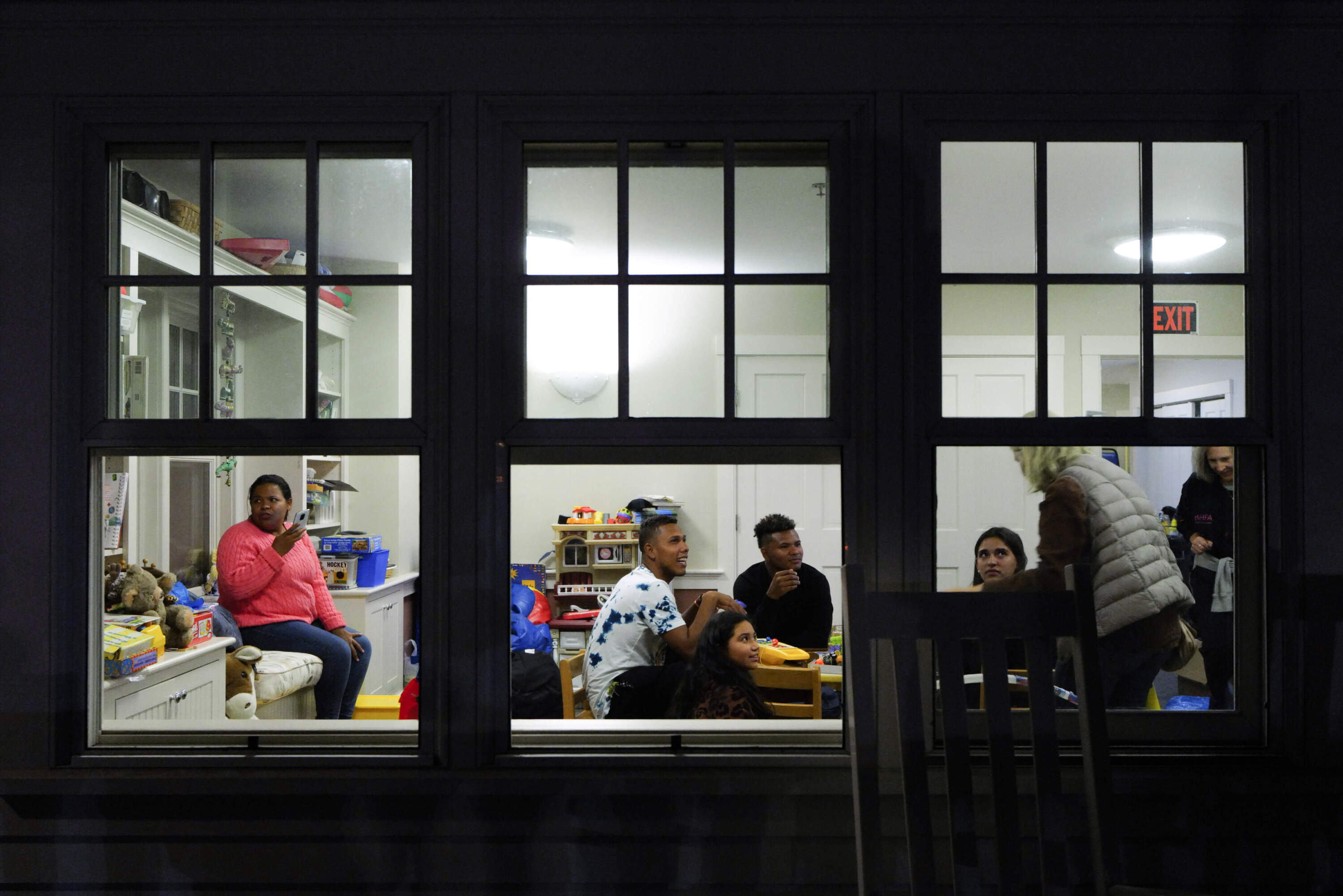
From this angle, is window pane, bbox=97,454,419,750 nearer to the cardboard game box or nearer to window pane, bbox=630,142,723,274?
the cardboard game box

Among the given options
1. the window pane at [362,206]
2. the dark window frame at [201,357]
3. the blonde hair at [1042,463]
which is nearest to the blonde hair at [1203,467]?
the blonde hair at [1042,463]

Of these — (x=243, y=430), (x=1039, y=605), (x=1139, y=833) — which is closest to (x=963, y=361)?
(x=1039, y=605)

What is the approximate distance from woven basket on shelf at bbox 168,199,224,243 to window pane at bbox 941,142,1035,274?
1.83 meters

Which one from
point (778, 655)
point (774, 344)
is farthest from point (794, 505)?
point (774, 344)

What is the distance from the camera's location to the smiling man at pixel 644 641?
268 cm

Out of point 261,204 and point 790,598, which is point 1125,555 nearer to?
point 790,598

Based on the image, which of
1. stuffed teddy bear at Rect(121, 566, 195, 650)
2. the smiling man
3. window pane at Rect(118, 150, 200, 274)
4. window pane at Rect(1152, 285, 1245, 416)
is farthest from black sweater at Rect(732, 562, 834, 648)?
window pane at Rect(118, 150, 200, 274)

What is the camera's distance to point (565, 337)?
1951 millimetres

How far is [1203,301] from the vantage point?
6.26 ft

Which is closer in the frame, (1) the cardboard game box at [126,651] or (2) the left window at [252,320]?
(2) the left window at [252,320]

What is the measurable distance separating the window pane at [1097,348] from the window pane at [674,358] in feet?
2.60

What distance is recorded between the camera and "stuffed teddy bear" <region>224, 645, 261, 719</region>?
3.23 meters

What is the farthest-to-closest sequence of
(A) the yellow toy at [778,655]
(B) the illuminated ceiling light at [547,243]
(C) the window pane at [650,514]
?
1. (C) the window pane at [650,514]
2. (A) the yellow toy at [778,655]
3. (B) the illuminated ceiling light at [547,243]

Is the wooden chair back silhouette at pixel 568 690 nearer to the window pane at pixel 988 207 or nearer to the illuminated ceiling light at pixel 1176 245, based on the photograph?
the window pane at pixel 988 207
